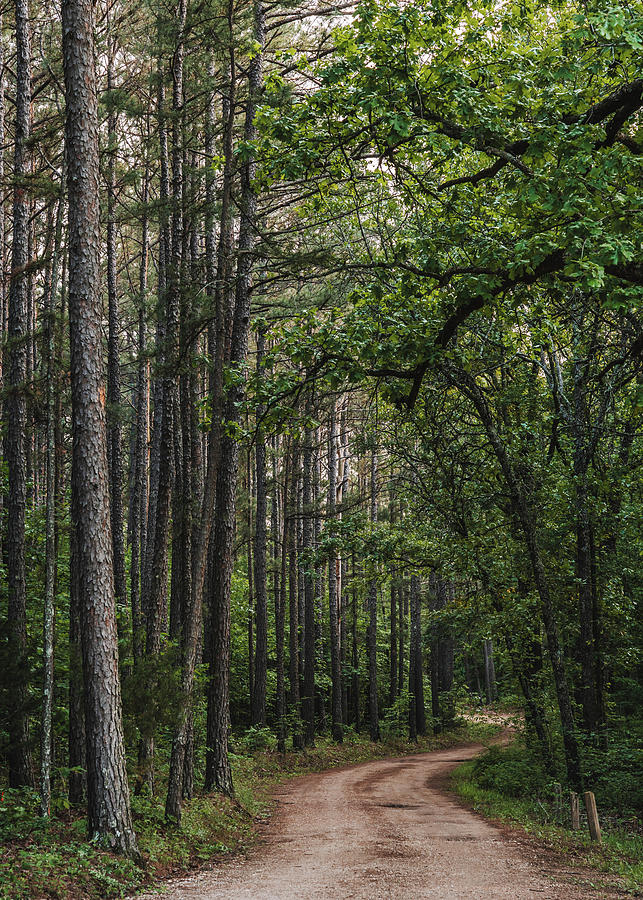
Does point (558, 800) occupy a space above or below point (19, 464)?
below

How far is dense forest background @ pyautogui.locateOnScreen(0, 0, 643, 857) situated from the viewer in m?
6.87

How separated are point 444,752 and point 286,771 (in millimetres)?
10006

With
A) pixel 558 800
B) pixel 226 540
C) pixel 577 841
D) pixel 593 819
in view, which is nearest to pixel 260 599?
pixel 226 540

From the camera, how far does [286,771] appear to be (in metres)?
17.3

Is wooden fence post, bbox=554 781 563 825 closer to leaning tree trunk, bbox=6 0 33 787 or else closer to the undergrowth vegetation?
the undergrowth vegetation

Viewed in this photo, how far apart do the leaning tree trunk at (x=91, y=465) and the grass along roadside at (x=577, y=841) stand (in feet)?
16.8

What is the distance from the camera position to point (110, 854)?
21.7 feet

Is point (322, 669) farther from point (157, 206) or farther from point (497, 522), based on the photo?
point (157, 206)

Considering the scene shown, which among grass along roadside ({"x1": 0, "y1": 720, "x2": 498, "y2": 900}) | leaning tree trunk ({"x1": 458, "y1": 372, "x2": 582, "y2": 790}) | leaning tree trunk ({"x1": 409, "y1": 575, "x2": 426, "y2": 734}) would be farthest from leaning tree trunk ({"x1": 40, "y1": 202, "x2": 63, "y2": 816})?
leaning tree trunk ({"x1": 409, "y1": 575, "x2": 426, "y2": 734})

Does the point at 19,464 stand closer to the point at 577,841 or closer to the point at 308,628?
the point at 577,841

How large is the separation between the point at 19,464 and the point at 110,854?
5.47 meters

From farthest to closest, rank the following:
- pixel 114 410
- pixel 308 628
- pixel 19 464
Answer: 1. pixel 308 628
2. pixel 114 410
3. pixel 19 464

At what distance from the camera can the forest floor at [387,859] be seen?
6.58 metres

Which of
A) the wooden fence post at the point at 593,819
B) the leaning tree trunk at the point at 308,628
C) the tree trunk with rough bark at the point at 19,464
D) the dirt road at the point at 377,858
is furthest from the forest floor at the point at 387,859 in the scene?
the leaning tree trunk at the point at 308,628
